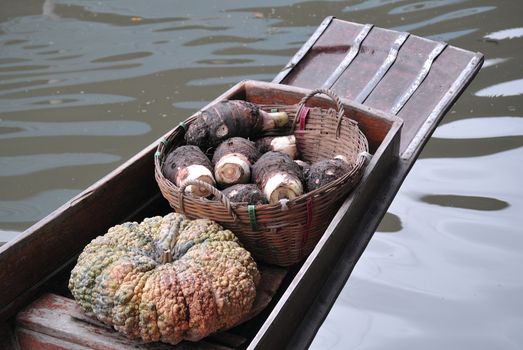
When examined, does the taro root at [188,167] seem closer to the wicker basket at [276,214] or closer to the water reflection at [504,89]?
the wicker basket at [276,214]

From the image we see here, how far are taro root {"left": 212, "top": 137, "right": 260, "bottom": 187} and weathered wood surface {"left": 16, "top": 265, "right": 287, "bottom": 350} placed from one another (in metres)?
0.46

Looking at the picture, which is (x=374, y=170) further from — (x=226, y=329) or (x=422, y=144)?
(x=226, y=329)

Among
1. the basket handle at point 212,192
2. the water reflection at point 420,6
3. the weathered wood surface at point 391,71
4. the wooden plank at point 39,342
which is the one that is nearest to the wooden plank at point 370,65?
the weathered wood surface at point 391,71

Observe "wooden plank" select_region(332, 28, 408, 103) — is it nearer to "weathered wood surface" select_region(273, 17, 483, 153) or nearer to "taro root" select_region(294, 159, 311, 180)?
"weathered wood surface" select_region(273, 17, 483, 153)

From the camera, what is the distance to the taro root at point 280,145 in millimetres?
3010

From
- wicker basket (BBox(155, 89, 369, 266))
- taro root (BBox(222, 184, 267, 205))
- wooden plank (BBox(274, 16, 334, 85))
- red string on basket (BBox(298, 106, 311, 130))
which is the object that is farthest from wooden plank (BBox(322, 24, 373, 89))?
taro root (BBox(222, 184, 267, 205))

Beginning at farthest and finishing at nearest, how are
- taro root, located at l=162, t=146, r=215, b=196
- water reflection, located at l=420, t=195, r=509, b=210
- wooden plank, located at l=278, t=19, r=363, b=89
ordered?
wooden plank, located at l=278, t=19, r=363, b=89
water reflection, located at l=420, t=195, r=509, b=210
taro root, located at l=162, t=146, r=215, b=196

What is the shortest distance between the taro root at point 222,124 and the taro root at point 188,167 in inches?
4.6

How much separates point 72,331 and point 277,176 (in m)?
0.87

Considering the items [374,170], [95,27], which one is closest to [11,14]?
[95,27]

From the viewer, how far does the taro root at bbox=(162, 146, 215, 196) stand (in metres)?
2.64

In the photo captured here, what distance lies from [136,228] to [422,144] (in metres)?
1.41

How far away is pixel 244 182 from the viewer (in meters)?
2.73

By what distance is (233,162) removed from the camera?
2707 millimetres
